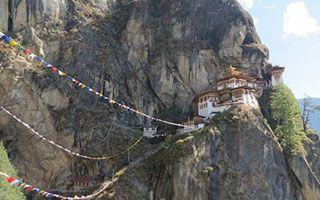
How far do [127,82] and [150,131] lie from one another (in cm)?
804

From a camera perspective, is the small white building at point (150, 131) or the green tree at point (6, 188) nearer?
the green tree at point (6, 188)

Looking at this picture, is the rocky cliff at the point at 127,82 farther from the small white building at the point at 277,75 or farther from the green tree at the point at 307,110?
the green tree at the point at 307,110

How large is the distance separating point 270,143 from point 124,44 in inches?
910

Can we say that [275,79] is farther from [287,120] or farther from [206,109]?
[206,109]

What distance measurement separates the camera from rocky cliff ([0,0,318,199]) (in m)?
38.4

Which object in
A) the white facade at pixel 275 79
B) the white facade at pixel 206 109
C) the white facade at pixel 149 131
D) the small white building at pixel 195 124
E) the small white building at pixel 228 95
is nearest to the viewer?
the small white building at pixel 195 124

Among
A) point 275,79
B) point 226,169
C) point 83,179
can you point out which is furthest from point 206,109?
point 83,179

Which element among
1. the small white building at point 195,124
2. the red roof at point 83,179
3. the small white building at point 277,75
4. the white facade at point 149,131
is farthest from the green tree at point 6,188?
the small white building at point 277,75

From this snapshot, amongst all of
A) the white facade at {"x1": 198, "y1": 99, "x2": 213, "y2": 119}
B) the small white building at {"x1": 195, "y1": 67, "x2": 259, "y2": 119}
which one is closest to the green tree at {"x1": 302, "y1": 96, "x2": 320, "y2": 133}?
the small white building at {"x1": 195, "y1": 67, "x2": 259, "y2": 119}

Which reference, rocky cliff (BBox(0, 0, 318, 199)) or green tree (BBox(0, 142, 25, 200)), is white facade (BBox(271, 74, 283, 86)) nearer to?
rocky cliff (BBox(0, 0, 318, 199))

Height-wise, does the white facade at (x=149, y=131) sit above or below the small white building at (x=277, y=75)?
below

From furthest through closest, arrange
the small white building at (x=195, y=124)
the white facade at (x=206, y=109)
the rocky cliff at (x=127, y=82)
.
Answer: the white facade at (x=206, y=109) < the small white building at (x=195, y=124) < the rocky cliff at (x=127, y=82)

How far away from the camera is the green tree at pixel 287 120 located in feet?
135

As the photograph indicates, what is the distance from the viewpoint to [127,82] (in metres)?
49.8
